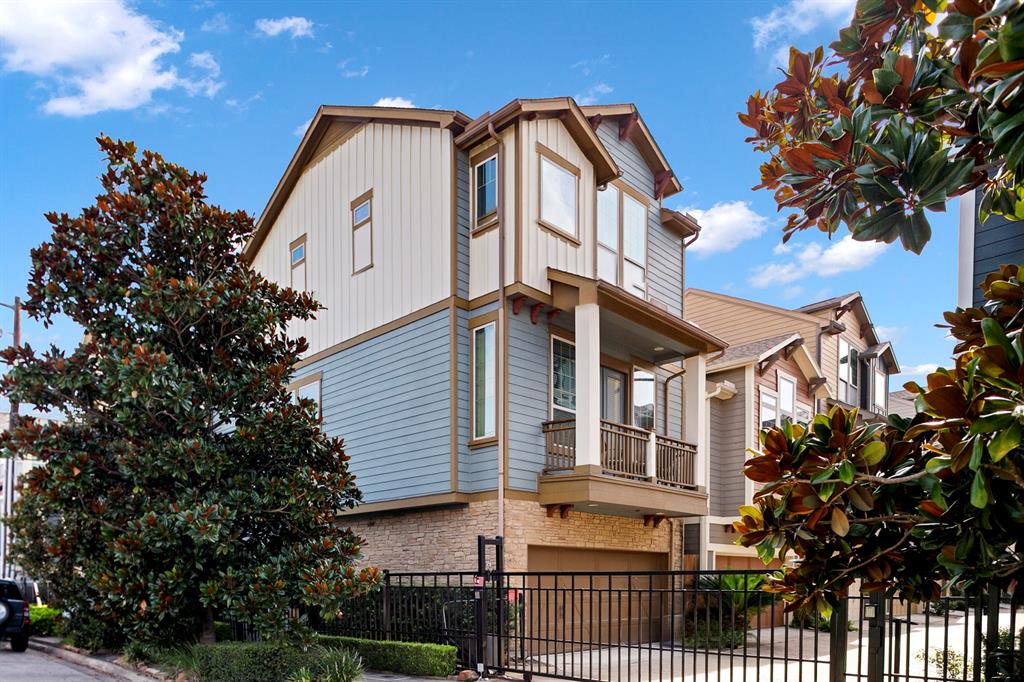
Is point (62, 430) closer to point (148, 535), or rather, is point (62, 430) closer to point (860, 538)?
point (148, 535)

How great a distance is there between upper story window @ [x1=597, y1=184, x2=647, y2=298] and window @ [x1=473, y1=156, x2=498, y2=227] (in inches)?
104

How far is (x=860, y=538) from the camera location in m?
5.38

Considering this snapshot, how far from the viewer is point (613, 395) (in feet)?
57.3

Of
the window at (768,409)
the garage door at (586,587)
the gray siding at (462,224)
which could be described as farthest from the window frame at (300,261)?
the window at (768,409)

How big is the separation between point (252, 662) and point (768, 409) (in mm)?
14897

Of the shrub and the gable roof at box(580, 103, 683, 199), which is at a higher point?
the gable roof at box(580, 103, 683, 199)

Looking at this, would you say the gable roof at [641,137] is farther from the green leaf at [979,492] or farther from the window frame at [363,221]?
the green leaf at [979,492]

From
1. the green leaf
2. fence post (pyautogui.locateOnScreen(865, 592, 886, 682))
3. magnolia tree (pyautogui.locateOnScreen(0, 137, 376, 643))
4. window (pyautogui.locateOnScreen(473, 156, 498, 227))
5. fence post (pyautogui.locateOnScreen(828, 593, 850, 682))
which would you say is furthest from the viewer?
window (pyautogui.locateOnScreen(473, 156, 498, 227))

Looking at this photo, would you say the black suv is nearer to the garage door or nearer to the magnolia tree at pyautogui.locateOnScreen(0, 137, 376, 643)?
the magnolia tree at pyautogui.locateOnScreen(0, 137, 376, 643)

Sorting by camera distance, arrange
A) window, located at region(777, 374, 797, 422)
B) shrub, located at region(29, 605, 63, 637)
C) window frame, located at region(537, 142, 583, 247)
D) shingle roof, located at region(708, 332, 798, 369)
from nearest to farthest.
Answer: window frame, located at region(537, 142, 583, 247)
shrub, located at region(29, 605, 63, 637)
shingle roof, located at region(708, 332, 798, 369)
window, located at region(777, 374, 797, 422)

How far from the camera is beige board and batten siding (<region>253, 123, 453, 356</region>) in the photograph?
51.7 ft

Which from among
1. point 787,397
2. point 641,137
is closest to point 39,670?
point 641,137

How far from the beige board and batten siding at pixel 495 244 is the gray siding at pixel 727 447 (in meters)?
8.40

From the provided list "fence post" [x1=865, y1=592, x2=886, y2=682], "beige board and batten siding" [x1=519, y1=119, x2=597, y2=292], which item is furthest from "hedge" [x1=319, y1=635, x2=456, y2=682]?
"fence post" [x1=865, y1=592, x2=886, y2=682]
